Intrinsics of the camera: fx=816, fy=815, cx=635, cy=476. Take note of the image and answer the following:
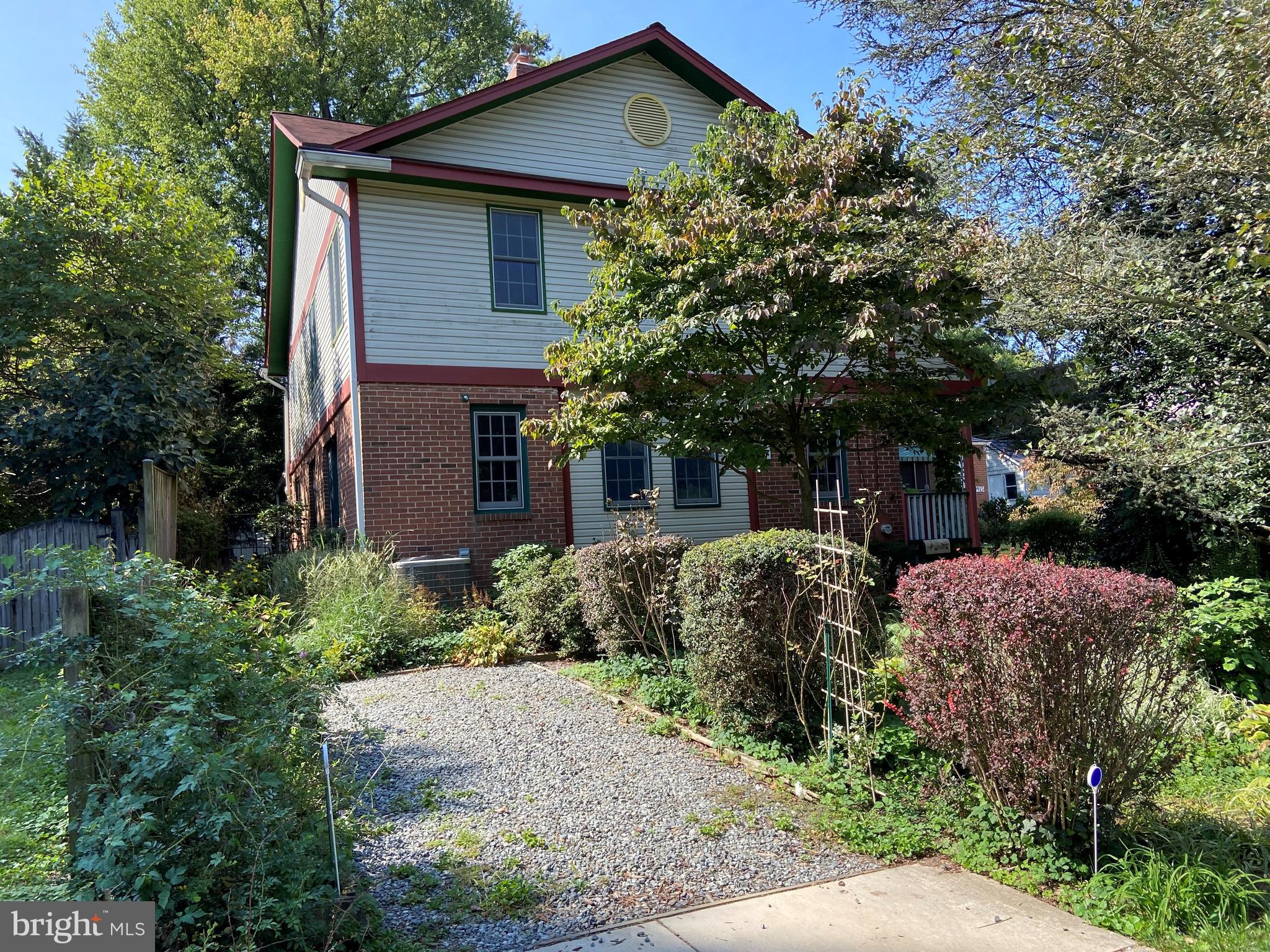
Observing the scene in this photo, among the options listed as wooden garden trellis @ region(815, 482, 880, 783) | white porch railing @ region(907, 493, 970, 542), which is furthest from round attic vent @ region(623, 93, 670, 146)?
wooden garden trellis @ region(815, 482, 880, 783)

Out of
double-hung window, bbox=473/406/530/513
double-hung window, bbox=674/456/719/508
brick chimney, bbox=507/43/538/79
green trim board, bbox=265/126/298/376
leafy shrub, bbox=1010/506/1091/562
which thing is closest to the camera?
double-hung window, bbox=473/406/530/513

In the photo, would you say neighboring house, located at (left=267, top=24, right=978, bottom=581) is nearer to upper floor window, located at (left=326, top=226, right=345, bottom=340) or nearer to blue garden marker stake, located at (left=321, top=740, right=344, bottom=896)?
upper floor window, located at (left=326, top=226, right=345, bottom=340)

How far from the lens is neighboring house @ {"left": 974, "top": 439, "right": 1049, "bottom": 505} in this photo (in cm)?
3158

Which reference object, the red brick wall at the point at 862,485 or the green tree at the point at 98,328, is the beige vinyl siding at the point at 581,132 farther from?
the red brick wall at the point at 862,485

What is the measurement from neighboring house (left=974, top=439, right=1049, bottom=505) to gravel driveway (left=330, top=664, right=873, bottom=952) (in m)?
27.1

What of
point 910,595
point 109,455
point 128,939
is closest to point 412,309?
point 109,455

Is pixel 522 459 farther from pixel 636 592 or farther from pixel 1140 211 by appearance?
pixel 1140 211

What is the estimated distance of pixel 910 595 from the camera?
4.75m

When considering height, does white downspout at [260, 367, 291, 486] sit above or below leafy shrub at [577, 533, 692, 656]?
above

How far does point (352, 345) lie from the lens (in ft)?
39.0

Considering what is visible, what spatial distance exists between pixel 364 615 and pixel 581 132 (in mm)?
9064

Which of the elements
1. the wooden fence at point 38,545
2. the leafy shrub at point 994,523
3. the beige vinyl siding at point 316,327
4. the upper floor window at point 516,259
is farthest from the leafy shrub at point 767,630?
the leafy shrub at point 994,523

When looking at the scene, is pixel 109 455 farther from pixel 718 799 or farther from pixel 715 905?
pixel 715 905

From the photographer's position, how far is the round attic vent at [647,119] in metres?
14.4
